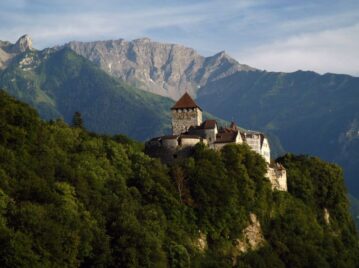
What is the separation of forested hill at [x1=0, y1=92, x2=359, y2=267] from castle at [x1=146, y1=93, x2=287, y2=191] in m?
2.87

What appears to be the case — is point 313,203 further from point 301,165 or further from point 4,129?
point 4,129

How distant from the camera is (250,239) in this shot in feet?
350

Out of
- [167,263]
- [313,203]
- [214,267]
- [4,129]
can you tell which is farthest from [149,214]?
[313,203]

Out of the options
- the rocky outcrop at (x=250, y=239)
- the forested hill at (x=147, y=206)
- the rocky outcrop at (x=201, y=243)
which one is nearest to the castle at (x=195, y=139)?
the forested hill at (x=147, y=206)

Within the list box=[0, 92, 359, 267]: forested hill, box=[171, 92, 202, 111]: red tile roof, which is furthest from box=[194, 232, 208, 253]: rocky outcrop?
box=[171, 92, 202, 111]: red tile roof

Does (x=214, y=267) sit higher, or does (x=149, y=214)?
(x=149, y=214)

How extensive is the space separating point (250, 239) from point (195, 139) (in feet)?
54.3

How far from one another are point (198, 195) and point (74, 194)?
24.4 m

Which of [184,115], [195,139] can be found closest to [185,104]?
[184,115]

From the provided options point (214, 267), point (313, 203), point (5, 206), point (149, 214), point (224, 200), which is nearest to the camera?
point (5, 206)

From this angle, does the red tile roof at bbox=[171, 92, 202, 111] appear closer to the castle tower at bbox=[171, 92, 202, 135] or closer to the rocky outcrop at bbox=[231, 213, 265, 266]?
the castle tower at bbox=[171, 92, 202, 135]

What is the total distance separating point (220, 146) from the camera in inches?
4321

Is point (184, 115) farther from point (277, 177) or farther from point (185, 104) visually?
point (277, 177)

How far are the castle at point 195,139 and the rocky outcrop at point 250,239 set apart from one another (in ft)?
34.8
